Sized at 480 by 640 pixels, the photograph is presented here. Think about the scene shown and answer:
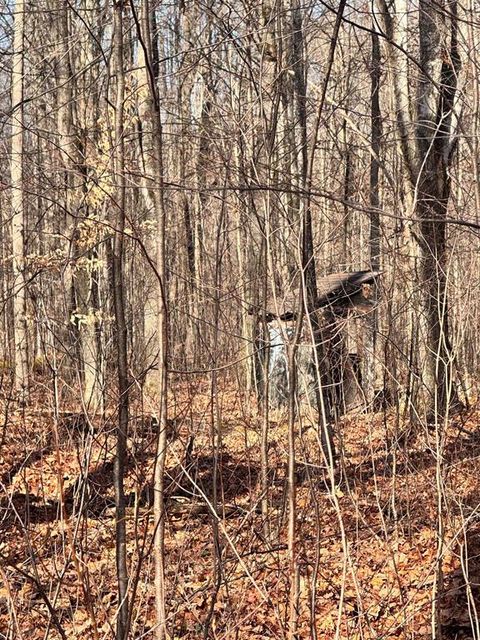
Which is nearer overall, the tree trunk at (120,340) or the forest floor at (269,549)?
the tree trunk at (120,340)

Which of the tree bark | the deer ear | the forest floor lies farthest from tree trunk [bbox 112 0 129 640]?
the tree bark

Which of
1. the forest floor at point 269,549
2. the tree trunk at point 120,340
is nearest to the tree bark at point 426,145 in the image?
the forest floor at point 269,549

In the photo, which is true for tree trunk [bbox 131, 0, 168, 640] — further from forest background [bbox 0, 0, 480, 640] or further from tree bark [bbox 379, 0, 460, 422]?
tree bark [bbox 379, 0, 460, 422]

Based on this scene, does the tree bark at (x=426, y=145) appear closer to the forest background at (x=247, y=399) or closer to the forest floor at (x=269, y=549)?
the forest background at (x=247, y=399)

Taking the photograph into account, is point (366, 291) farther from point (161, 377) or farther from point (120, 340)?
point (161, 377)

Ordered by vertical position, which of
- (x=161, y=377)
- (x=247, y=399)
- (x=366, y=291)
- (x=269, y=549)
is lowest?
(x=269, y=549)

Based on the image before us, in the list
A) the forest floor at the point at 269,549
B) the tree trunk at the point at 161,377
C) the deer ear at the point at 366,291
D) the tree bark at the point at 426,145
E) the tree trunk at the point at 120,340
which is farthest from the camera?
the tree bark at the point at 426,145

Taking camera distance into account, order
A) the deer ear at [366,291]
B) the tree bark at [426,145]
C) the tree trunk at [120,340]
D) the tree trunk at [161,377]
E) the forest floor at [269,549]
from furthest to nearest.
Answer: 1. the tree bark at [426,145]
2. the deer ear at [366,291]
3. the forest floor at [269,549]
4. the tree trunk at [120,340]
5. the tree trunk at [161,377]

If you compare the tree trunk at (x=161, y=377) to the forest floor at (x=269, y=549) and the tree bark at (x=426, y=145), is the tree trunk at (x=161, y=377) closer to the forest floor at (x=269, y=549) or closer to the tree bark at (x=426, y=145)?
the forest floor at (x=269, y=549)

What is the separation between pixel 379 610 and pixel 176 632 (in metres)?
1.32

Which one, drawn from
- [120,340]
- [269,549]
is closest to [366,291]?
[269,549]

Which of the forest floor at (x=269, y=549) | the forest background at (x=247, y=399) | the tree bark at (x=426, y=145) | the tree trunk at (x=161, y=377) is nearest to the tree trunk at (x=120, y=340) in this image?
the forest background at (x=247, y=399)

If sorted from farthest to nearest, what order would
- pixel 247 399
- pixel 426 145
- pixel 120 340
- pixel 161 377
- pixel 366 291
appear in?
pixel 426 145 → pixel 366 291 → pixel 247 399 → pixel 120 340 → pixel 161 377

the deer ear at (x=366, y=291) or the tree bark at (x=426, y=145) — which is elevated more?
the tree bark at (x=426, y=145)
